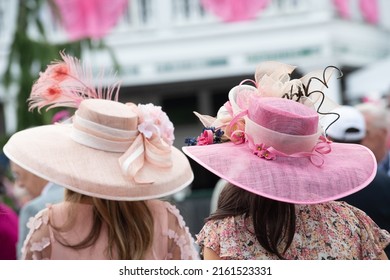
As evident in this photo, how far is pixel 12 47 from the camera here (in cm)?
858

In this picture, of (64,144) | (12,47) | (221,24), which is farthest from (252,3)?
(64,144)

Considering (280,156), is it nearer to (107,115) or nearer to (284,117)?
(284,117)

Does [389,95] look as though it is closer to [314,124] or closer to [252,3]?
[314,124]

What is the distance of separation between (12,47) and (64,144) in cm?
602

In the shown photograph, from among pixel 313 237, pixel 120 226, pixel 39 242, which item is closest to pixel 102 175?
pixel 120 226

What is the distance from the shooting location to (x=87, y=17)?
505 inches

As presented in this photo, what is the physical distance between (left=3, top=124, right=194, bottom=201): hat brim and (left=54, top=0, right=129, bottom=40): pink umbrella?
973 cm

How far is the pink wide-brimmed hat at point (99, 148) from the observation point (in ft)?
8.84

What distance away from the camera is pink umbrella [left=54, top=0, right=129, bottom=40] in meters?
12.6

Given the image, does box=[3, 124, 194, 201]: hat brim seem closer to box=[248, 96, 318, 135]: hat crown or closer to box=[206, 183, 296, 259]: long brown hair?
box=[206, 183, 296, 259]: long brown hair

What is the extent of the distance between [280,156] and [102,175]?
623mm

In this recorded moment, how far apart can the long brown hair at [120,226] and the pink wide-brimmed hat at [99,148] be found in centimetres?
7

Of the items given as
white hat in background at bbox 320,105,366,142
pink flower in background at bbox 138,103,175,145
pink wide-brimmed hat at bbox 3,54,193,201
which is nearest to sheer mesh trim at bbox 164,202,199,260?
pink wide-brimmed hat at bbox 3,54,193,201
